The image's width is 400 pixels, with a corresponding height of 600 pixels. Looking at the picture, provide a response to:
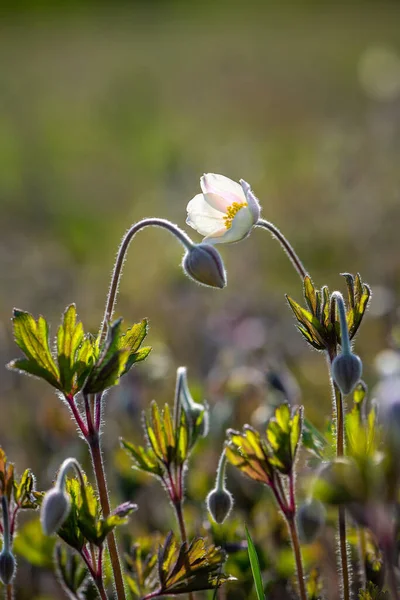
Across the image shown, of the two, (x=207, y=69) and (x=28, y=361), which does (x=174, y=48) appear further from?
(x=28, y=361)

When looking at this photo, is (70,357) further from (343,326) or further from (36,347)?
(343,326)

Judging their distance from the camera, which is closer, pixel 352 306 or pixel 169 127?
pixel 352 306

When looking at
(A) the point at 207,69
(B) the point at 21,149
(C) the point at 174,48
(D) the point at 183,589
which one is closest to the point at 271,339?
(D) the point at 183,589

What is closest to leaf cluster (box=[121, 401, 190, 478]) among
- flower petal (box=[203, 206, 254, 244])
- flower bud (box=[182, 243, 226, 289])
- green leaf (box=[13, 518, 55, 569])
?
flower bud (box=[182, 243, 226, 289])

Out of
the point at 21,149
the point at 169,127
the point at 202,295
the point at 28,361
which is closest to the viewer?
the point at 28,361

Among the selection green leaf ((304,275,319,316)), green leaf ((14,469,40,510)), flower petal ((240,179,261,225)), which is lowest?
green leaf ((14,469,40,510))

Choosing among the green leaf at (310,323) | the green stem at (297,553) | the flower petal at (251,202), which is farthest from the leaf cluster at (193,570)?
the flower petal at (251,202)

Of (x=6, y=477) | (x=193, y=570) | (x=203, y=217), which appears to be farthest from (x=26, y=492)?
(x=203, y=217)

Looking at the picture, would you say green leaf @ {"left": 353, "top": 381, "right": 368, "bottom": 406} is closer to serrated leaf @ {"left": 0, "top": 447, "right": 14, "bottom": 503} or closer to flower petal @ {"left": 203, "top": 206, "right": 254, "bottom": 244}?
flower petal @ {"left": 203, "top": 206, "right": 254, "bottom": 244}
